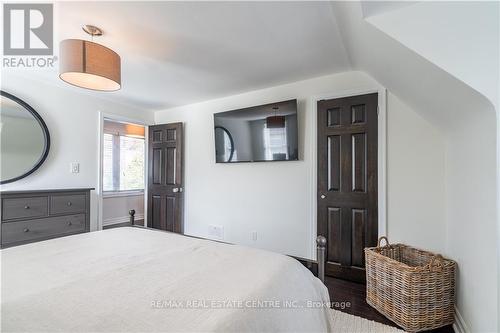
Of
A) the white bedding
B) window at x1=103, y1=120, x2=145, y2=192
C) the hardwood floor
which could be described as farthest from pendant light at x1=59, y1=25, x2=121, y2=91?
window at x1=103, y1=120, x2=145, y2=192

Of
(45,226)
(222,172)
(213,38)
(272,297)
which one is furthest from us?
(222,172)

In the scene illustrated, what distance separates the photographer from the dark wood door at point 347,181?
2.32 meters

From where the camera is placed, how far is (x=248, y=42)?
1938 millimetres

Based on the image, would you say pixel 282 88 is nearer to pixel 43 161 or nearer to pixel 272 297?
pixel 272 297

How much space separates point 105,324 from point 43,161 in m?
2.90

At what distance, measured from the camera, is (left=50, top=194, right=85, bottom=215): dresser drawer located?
8.22ft

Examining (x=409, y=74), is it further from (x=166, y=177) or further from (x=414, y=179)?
(x=166, y=177)

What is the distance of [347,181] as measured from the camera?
7.97 ft

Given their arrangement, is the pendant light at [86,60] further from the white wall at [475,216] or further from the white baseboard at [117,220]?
the white baseboard at [117,220]

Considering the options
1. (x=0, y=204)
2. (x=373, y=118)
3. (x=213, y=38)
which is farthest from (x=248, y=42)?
(x=0, y=204)

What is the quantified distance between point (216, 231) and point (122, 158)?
2872 millimetres

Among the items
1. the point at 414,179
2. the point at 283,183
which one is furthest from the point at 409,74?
the point at 283,183

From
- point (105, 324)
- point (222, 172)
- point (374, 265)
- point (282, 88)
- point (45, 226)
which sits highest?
point (282, 88)

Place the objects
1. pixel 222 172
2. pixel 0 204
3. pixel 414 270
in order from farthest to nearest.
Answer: pixel 222 172 < pixel 0 204 < pixel 414 270
